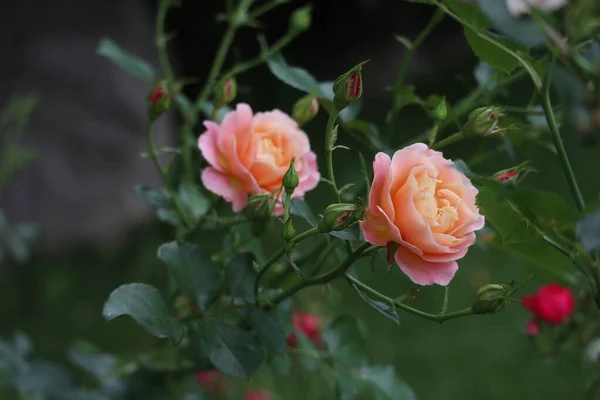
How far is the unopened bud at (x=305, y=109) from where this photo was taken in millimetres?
484

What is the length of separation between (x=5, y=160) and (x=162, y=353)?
0.63m

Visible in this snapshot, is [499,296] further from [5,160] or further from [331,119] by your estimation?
[5,160]

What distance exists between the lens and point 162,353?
619mm

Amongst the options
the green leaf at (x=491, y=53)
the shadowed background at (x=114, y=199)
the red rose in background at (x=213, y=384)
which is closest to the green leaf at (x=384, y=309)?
the green leaf at (x=491, y=53)

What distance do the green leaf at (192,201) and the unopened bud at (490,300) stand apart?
0.82 ft

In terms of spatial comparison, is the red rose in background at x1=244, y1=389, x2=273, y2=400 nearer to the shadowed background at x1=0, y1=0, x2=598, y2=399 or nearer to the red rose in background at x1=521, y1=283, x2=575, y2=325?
the shadowed background at x1=0, y1=0, x2=598, y2=399

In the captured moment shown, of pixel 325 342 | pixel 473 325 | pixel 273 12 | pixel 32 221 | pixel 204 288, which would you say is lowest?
pixel 473 325

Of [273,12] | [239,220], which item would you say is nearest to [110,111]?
[273,12]

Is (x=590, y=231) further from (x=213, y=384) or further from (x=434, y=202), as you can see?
(x=213, y=384)

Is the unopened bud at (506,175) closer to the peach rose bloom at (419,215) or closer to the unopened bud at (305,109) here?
the peach rose bloom at (419,215)

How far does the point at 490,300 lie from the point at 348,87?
124mm

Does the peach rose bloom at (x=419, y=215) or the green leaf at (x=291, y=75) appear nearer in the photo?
the peach rose bloom at (x=419, y=215)

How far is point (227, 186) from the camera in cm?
43

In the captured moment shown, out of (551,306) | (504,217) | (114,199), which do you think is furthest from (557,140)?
(114,199)
